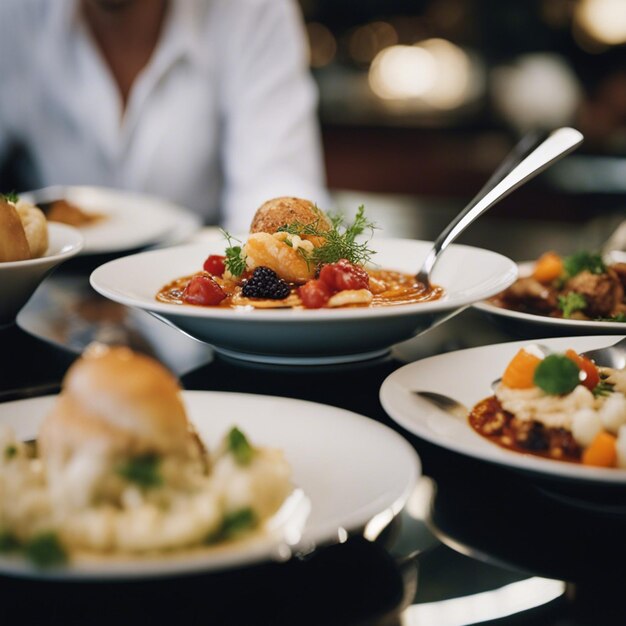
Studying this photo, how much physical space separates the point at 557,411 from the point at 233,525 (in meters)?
0.51

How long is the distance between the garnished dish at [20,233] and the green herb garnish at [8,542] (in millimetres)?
903

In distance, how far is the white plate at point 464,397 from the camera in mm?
947

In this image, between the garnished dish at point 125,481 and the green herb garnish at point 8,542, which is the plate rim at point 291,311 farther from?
the green herb garnish at point 8,542

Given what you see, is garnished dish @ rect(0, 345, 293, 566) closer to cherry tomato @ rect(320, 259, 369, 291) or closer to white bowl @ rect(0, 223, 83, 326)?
cherry tomato @ rect(320, 259, 369, 291)

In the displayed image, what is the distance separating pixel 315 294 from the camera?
1425mm

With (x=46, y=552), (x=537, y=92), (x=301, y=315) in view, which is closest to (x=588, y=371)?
(x=301, y=315)

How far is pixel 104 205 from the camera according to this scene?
9.36ft

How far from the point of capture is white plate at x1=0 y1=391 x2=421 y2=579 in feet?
2.48

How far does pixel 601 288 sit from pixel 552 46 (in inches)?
290

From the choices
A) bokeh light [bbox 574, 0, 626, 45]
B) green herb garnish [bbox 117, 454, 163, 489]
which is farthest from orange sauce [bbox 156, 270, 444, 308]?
bokeh light [bbox 574, 0, 626, 45]

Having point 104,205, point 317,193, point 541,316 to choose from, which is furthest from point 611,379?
point 317,193

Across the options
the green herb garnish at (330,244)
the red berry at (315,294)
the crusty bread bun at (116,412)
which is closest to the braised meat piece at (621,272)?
the green herb garnish at (330,244)

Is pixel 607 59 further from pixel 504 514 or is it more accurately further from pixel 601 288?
pixel 504 514

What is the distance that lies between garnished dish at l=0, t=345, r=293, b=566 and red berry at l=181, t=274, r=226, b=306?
1.80 ft
